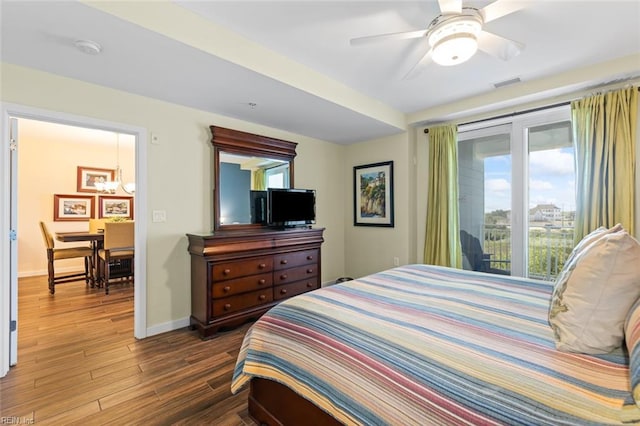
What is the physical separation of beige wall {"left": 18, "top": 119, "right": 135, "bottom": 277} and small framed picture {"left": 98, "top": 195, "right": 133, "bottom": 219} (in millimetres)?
324

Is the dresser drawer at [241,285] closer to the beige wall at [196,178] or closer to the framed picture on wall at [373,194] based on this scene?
the beige wall at [196,178]

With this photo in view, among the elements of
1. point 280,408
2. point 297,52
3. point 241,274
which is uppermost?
point 297,52

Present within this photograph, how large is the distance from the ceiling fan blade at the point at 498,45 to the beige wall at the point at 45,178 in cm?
551

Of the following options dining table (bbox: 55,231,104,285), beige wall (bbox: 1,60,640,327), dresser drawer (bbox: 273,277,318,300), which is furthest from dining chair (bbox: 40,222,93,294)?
dresser drawer (bbox: 273,277,318,300)

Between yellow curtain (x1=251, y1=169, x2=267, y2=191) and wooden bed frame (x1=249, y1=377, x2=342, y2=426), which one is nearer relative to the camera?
wooden bed frame (x1=249, y1=377, x2=342, y2=426)

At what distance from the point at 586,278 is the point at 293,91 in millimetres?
2440

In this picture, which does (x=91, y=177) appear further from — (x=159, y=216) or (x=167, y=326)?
(x=167, y=326)

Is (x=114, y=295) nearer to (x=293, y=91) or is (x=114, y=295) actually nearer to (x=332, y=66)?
(x=293, y=91)

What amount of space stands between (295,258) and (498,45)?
279cm

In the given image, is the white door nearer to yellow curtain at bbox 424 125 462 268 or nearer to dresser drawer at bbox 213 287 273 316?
dresser drawer at bbox 213 287 273 316

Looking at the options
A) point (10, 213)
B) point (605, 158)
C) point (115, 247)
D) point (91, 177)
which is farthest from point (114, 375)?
point (91, 177)

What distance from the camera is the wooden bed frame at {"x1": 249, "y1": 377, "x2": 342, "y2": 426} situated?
Answer: 1.28m

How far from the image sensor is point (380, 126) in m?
3.79

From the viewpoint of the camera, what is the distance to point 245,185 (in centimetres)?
357
